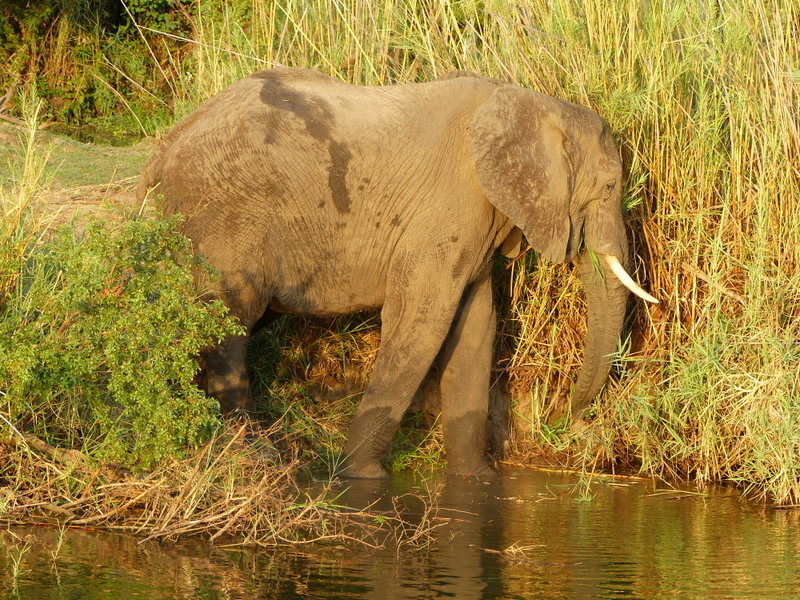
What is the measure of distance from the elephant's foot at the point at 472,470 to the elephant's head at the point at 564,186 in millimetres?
729

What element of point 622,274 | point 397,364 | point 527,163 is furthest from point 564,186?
point 397,364

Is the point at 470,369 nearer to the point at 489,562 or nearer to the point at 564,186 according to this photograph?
the point at 564,186

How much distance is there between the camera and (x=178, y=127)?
728 centimetres

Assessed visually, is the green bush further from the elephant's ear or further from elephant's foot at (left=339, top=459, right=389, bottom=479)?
the elephant's ear

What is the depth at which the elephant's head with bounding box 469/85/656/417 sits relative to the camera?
23.7 feet

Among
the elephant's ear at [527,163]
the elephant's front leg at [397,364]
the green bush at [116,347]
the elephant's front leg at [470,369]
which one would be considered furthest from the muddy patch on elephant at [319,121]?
the green bush at [116,347]

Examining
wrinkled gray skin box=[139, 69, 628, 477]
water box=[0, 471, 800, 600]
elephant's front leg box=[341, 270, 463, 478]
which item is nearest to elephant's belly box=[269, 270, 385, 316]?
wrinkled gray skin box=[139, 69, 628, 477]

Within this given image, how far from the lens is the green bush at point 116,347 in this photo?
A: 5.81 meters

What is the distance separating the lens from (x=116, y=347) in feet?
19.0

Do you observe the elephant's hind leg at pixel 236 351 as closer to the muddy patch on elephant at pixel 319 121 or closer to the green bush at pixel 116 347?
the muddy patch on elephant at pixel 319 121

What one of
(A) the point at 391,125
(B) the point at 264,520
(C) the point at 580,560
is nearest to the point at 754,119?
(A) the point at 391,125

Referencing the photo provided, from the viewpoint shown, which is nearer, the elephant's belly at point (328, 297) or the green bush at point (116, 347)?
the green bush at point (116, 347)

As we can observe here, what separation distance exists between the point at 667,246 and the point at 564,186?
0.87m

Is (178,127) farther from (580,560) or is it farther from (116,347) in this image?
(580,560)
